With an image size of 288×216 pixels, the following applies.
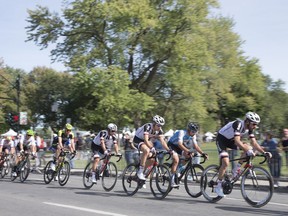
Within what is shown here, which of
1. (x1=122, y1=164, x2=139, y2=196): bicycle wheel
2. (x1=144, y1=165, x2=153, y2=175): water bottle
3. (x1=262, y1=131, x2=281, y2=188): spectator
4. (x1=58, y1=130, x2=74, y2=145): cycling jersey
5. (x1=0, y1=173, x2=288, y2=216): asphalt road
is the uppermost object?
(x1=58, y1=130, x2=74, y2=145): cycling jersey

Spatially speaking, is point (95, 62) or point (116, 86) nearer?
point (116, 86)

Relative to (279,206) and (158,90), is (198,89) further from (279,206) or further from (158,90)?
(279,206)

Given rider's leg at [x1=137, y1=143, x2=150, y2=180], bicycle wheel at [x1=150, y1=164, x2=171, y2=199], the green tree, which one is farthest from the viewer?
the green tree

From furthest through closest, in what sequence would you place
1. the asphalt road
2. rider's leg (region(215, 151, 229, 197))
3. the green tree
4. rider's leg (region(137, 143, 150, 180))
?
the green tree
rider's leg (region(137, 143, 150, 180))
rider's leg (region(215, 151, 229, 197))
the asphalt road

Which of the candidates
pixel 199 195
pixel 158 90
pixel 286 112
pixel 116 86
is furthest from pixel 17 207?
pixel 286 112

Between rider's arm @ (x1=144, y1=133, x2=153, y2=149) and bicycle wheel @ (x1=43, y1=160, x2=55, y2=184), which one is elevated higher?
rider's arm @ (x1=144, y1=133, x2=153, y2=149)

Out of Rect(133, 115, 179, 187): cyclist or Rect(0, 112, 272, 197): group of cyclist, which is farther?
Rect(133, 115, 179, 187): cyclist

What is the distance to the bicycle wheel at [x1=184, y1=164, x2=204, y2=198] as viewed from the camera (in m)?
12.2

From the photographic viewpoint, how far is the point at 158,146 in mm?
19844

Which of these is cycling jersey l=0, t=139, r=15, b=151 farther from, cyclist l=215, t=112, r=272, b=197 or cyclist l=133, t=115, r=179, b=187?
cyclist l=215, t=112, r=272, b=197

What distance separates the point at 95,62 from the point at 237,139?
28.3 meters

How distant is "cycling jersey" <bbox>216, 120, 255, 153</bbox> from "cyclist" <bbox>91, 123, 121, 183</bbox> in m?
3.92

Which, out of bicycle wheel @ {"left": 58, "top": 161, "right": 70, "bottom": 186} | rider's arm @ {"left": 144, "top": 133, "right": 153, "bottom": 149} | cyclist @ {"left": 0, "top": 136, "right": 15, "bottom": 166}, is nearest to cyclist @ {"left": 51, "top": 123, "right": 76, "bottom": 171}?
bicycle wheel @ {"left": 58, "top": 161, "right": 70, "bottom": 186}

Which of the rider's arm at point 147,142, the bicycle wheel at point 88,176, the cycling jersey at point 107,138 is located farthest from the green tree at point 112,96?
the rider's arm at point 147,142
